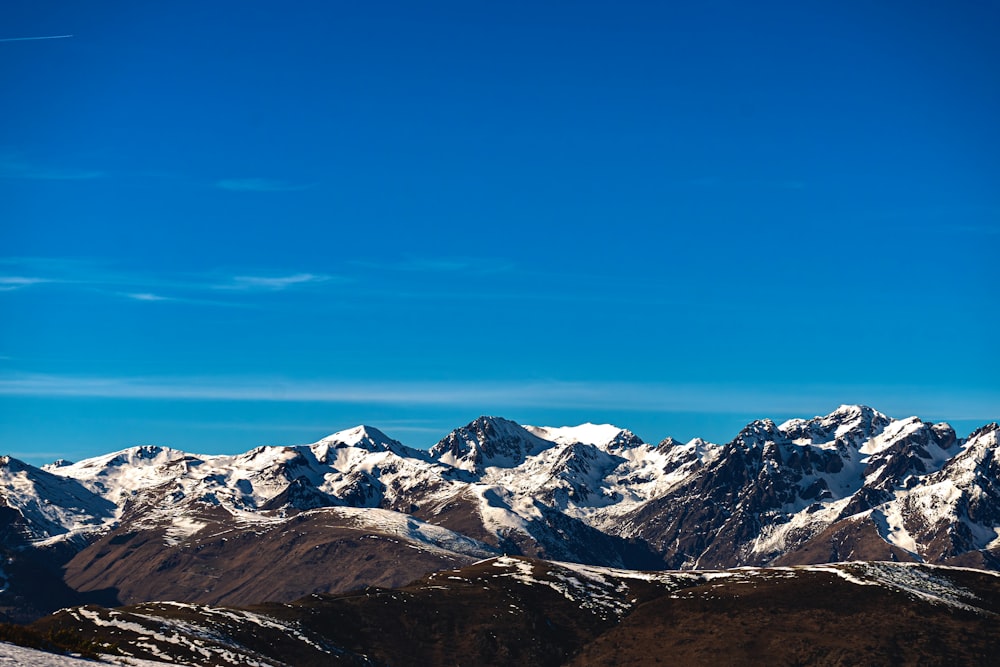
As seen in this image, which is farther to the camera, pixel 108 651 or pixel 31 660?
pixel 108 651

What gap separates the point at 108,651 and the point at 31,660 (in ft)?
73.8

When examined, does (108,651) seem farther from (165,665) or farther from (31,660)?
Answer: (31,660)

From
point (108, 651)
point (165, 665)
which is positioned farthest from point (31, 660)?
point (108, 651)

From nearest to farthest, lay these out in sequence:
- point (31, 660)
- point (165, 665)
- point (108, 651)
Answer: point (31, 660)
point (165, 665)
point (108, 651)

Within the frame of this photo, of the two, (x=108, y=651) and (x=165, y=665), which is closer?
A: (x=165, y=665)

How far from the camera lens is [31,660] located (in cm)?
6762

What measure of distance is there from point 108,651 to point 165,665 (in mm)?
13856

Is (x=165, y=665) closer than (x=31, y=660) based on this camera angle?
No

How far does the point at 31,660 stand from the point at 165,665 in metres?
11.5

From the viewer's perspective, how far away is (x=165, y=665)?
77750mm

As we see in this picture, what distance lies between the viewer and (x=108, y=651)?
293 feet

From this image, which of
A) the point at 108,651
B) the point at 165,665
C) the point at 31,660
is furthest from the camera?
the point at 108,651
